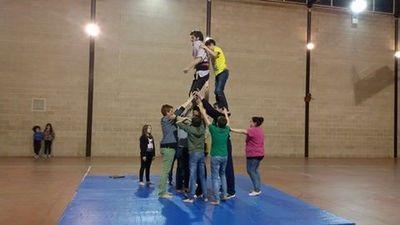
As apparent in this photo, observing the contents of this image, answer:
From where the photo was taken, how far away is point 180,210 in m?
6.45

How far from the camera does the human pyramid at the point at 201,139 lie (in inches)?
277

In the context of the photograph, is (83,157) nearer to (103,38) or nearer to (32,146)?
(32,146)

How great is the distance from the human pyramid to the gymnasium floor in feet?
5.60

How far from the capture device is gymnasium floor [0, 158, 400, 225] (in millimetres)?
6770


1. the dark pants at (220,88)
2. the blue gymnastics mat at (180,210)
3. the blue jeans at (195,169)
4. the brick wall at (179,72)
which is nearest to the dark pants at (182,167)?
the blue gymnastics mat at (180,210)

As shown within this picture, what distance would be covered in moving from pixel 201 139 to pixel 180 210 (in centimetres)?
127

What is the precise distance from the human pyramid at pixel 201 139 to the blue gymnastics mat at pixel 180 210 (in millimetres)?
315

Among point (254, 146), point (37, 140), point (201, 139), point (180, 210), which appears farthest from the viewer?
point (37, 140)

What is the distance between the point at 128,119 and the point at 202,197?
9449mm

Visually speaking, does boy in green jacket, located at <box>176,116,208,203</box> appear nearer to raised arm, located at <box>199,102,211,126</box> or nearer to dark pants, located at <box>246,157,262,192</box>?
raised arm, located at <box>199,102,211,126</box>

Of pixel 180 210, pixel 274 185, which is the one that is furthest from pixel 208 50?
pixel 274 185

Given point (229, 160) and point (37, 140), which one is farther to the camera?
point (37, 140)

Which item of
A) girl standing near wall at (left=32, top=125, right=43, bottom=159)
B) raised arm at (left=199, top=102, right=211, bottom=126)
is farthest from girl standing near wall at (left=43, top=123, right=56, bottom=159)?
raised arm at (left=199, top=102, right=211, bottom=126)

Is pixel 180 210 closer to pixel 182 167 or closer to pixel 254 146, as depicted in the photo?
pixel 182 167
